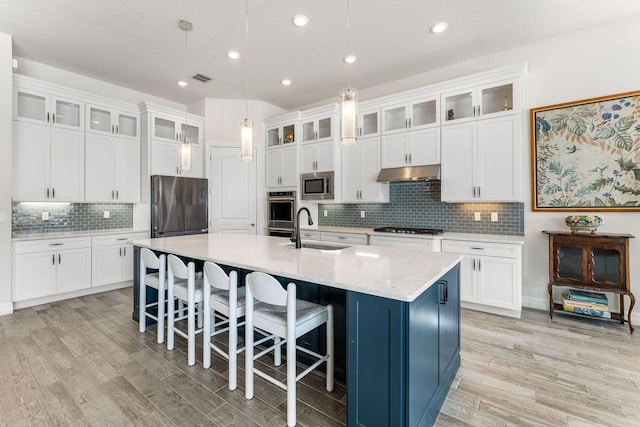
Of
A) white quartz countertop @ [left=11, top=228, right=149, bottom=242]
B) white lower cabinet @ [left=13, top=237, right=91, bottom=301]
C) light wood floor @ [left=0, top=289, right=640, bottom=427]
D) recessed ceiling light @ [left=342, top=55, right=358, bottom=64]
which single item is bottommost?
light wood floor @ [left=0, top=289, right=640, bottom=427]

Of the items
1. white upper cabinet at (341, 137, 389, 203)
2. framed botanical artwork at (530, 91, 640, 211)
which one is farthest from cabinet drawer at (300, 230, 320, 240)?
framed botanical artwork at (530, 91, 640, 211)

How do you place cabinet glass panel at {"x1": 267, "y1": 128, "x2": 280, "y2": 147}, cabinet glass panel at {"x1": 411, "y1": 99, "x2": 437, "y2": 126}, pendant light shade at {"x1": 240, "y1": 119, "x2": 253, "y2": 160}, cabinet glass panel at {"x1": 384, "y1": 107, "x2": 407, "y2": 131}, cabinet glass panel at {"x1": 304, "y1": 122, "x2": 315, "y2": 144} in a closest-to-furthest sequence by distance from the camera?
pendant light shade at {"x1": 240, "y1": 119, "x2": 253, "y2": 160}
cabinet glass panel at {"x1": 411, "y1": 99, "x2": 437, "y2": 126}
cabinet glass panel at {"x1": 384, "y1": 107, "x2": 407, "y2": 131}
cabinet glass panel at {"x1": 304, "y1": 122, "x2": 315, "y2": 144}
cabinet glass panel at {"x1": 267, "y1": 128, "x2": 280, "y2": 147}

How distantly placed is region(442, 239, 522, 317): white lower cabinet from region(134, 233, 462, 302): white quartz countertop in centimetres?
144

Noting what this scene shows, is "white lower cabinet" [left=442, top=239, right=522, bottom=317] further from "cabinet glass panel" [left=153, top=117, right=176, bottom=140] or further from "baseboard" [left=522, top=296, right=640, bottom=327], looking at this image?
"cabinet glass panel" [left=153, top=117, right=176, bottom=140]

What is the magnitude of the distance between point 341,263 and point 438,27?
2.77 meters

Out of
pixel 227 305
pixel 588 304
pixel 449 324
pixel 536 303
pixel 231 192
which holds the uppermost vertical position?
pixel 231 192

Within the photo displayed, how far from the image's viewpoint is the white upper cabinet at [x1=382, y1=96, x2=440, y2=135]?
396cm

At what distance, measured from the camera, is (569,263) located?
3174 mm

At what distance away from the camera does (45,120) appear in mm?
3824

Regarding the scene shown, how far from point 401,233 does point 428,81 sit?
222 centimetres

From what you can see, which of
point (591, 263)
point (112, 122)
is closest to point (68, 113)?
point (112, 122)

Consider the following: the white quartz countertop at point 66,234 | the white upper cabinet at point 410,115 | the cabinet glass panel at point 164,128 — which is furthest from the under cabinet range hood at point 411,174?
the white quartz countertop at point 66,234

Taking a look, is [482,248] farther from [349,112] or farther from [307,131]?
[307,131]

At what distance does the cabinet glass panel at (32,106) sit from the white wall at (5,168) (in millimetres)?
441
